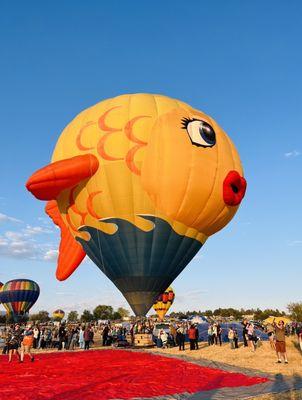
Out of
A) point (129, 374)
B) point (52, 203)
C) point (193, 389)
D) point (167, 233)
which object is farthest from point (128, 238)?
point (193, 389)

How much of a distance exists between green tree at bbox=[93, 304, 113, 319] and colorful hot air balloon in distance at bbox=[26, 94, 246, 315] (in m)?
111

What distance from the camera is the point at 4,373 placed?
11891 millimetres

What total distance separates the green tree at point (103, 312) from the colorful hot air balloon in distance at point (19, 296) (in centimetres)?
7632

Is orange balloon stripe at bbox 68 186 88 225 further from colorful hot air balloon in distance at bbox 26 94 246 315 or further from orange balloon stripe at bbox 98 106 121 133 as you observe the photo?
orange balloon stripe at bbox 98 106 121 133

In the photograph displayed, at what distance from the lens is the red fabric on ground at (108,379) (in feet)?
29.0

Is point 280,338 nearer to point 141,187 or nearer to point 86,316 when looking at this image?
point 141,187

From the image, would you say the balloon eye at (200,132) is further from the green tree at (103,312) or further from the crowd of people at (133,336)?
the green tree at (103,312)

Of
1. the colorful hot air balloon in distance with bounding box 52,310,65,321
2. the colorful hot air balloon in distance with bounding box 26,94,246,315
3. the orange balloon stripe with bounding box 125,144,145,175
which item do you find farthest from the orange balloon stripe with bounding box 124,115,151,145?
the colorful hot air balloon in distance with bounding box 52,310,65,321

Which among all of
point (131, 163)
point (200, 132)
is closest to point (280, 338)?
point (131, 163)

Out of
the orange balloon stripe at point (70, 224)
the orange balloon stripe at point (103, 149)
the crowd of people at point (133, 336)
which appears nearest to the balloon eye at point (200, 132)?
the orange balloon stripe at point (103, 149)

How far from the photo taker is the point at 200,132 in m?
18.8

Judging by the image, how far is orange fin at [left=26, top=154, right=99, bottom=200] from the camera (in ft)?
58.7

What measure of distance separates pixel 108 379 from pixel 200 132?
11.9 metres

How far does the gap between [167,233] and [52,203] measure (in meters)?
7.48
